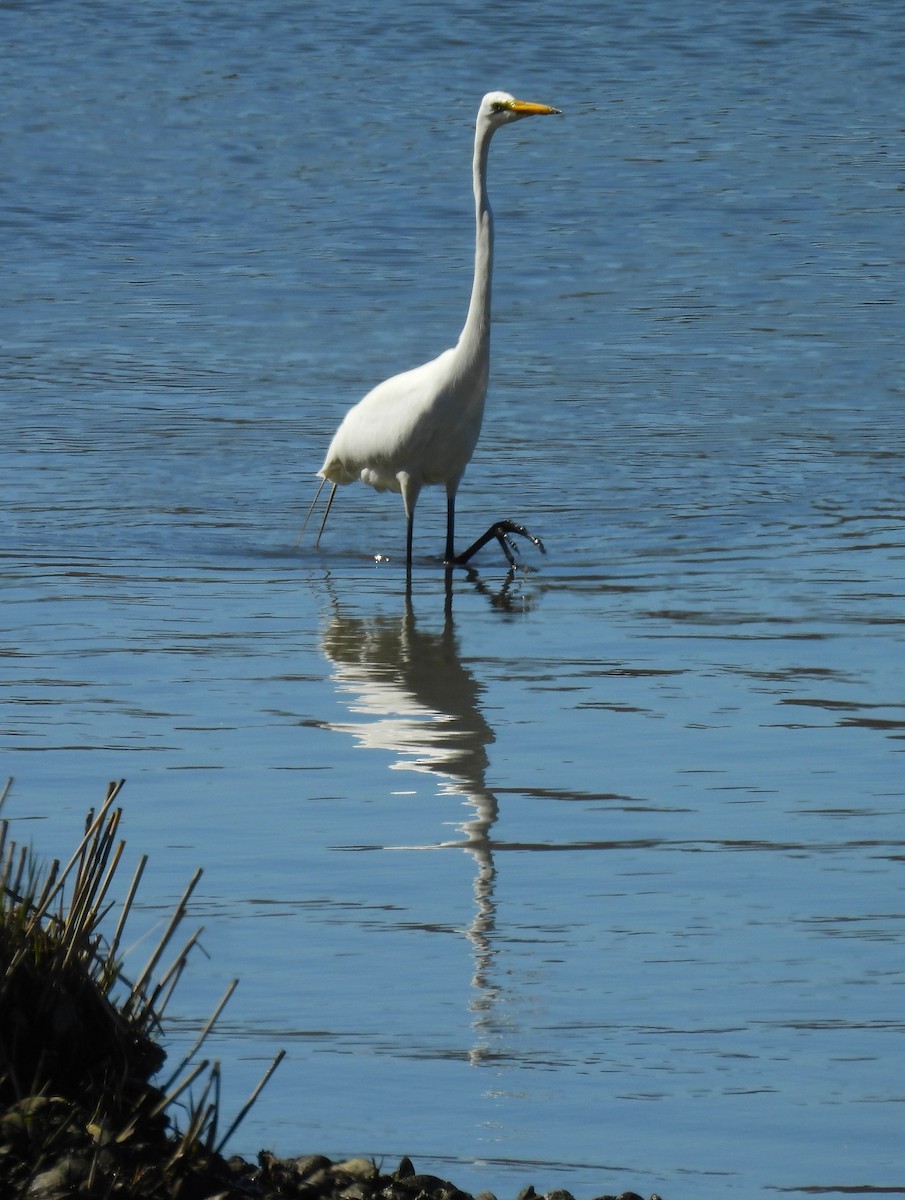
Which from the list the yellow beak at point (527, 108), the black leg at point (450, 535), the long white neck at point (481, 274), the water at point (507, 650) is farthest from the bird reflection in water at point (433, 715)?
the yellow beak at point (527, 108)

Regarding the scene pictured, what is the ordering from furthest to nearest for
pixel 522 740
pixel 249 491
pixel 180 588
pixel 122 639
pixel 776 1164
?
pixel 249 491, pixel 180 588, pixel 122 639, pixel 522 740, pixel 776 1164

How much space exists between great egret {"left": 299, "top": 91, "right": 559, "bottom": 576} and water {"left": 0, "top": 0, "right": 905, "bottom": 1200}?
0.35 meters

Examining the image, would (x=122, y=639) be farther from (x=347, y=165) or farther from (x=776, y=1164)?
(x=347, y=165)

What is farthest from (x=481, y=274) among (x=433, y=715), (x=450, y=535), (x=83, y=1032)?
(x=83, y=1032)

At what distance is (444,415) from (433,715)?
216 cm

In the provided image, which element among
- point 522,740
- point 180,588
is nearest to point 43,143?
point 180,588

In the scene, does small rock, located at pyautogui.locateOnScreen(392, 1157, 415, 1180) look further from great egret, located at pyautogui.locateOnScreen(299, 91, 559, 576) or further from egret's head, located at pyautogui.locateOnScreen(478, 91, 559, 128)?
egret's head, located at pyautogui.locateOnScreen(478, 91, 559, 128)

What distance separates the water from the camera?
394cm

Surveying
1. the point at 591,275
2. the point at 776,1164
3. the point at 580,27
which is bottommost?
the point at 776,1164

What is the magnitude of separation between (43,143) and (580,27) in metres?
8.34

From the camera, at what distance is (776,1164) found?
3.56 meters

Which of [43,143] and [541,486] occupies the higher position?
[43,143]

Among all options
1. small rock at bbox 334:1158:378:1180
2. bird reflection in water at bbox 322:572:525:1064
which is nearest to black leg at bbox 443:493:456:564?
bird reflection in water at bbox 322:572:525:1064

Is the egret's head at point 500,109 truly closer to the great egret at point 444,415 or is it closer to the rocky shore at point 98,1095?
the great egret at point 444,415
